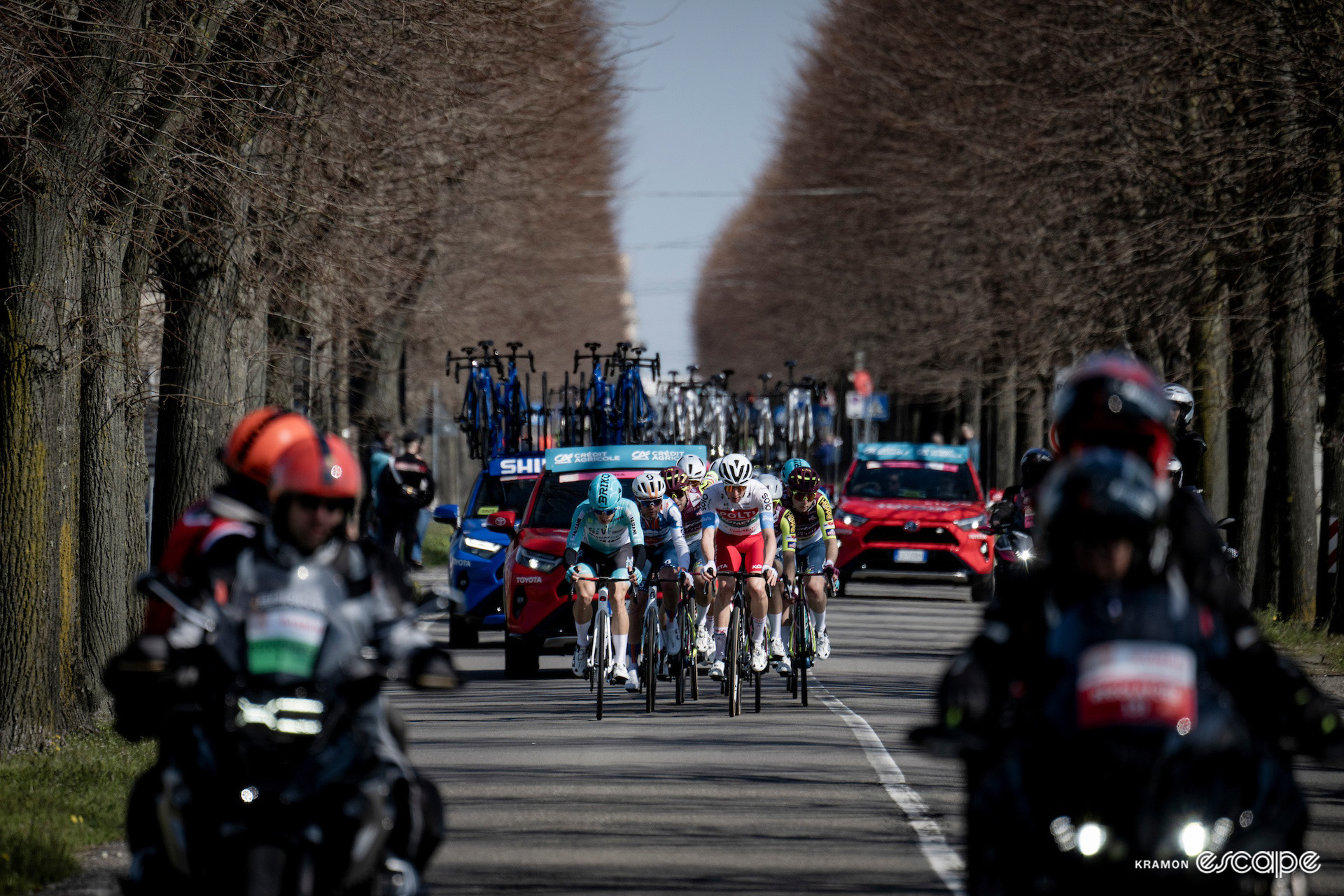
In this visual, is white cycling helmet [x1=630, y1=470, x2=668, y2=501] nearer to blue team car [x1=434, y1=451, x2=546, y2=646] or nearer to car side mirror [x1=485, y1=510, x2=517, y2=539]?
car side mirror [x1=485, y1=510, x2=517, y2=539]

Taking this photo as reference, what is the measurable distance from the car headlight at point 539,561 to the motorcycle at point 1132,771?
39.1 ft

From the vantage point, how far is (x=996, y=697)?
189 inches

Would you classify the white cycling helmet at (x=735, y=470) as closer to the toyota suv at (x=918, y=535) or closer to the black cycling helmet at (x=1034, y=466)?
the black cycling helmet at (x=1034, y=466)

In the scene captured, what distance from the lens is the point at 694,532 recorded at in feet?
51.4

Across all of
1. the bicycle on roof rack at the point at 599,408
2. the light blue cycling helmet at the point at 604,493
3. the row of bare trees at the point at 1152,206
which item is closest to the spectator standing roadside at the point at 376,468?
the bicycle on roof rack at the point at 599,408

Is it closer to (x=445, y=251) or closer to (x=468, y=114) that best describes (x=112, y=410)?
(x=468, y=114)

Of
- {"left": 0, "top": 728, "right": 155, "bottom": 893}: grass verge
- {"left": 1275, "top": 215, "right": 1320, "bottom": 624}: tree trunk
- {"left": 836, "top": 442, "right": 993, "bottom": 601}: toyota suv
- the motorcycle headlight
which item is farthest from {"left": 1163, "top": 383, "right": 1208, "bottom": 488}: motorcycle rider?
{"left": 836, "top": 442, "right": 993, "bottom": 601}: toyota suv

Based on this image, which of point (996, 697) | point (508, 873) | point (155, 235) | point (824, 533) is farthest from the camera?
point (824, 533)

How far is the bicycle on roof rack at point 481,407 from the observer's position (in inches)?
1065

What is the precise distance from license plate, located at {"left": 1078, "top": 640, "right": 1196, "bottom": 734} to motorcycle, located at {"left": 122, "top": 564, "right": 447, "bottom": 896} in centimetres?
178

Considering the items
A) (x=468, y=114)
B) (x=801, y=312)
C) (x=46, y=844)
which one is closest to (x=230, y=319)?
(x=468, y=114)

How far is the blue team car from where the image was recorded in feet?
64.1

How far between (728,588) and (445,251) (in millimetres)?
17308

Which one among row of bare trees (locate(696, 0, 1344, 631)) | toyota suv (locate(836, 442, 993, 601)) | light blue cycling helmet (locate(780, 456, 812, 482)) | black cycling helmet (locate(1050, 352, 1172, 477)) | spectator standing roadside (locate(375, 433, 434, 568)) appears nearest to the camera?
black cycling helmet (locate(1050, 352, 1172, 477))
